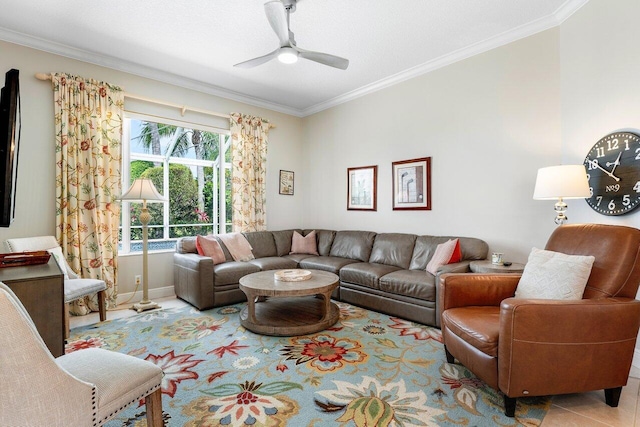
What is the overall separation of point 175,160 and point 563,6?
190 inches

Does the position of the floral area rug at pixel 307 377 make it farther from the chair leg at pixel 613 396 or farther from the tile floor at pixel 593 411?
the chair leg at pixel 613 396

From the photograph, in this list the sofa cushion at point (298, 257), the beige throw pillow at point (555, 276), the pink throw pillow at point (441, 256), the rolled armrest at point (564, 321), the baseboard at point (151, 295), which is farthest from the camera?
the sofa cushion at point (298, 257)

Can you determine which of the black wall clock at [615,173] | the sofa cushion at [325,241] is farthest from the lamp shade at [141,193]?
the black wall clock at [615,173]

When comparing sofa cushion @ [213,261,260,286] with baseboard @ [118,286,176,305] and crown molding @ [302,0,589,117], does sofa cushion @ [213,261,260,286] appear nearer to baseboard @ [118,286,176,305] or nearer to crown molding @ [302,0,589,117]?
baseboard @ [118,286,176,305]

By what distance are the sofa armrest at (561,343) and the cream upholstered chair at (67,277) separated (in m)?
3.44

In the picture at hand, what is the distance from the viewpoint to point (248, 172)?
502 cm

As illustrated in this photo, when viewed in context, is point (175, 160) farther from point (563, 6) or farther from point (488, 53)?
point (563, 6)

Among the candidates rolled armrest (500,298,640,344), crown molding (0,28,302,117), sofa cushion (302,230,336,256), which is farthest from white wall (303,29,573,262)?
crown molding (0,28,302,117)

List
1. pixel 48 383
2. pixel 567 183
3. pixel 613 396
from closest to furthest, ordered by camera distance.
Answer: pixel 48 383
pixel 613 396
pixel 567 183

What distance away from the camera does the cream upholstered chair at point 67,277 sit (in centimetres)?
291

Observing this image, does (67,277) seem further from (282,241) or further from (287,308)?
(282,241)

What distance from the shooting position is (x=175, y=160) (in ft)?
15.3

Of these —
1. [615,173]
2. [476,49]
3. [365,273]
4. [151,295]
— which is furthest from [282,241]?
[615,173]

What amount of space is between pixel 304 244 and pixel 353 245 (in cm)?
88
